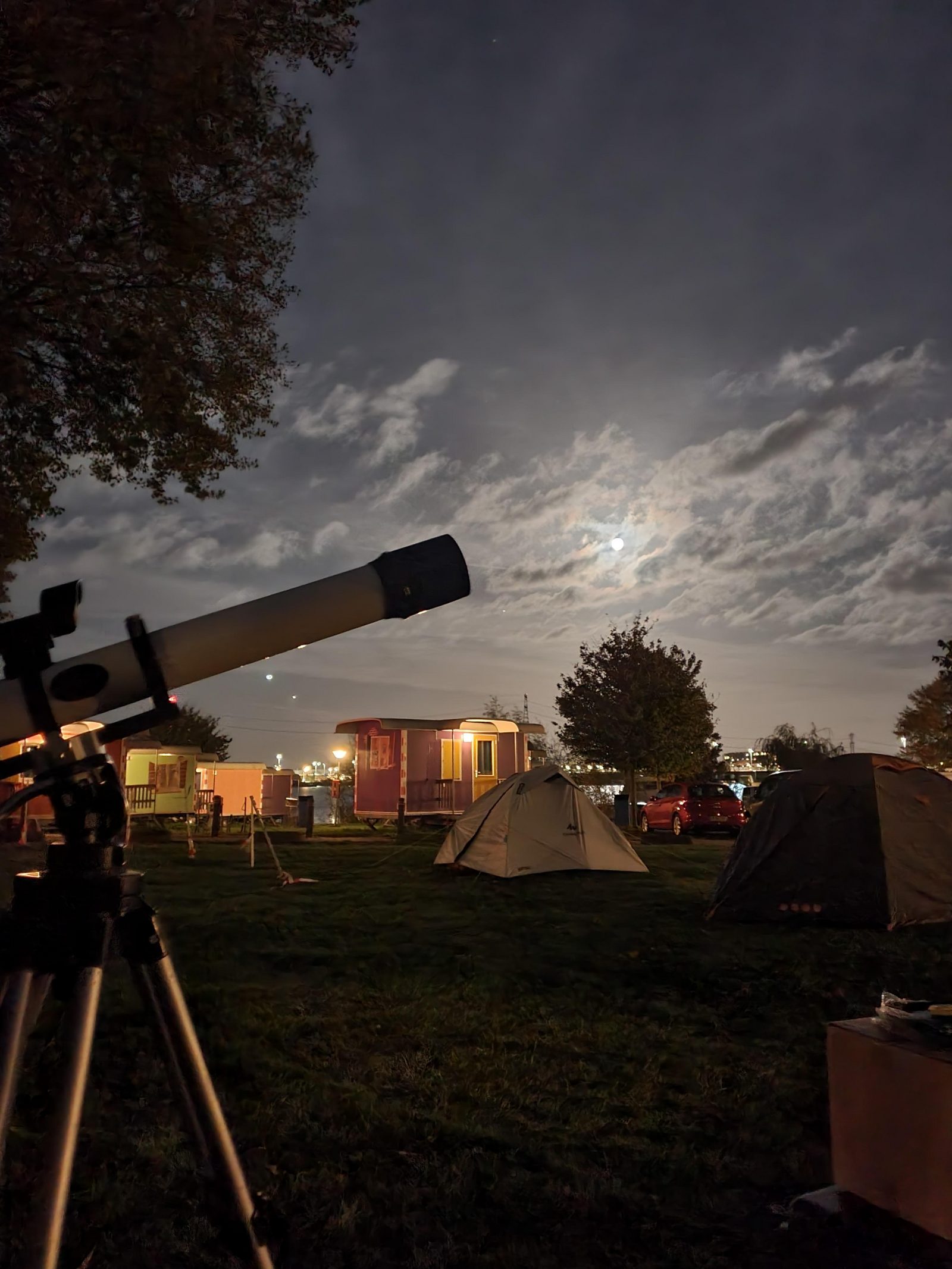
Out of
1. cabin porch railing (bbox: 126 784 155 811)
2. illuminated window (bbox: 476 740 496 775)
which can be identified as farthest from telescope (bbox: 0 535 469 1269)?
illuminated window (bbox: 476 740 496 775)

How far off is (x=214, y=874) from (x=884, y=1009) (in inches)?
474

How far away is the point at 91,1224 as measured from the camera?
10.1ft

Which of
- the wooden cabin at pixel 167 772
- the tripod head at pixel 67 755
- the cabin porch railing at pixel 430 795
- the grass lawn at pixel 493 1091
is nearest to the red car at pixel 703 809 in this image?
the cabin porch railing at pixel 430 795

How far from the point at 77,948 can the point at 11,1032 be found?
0.21 meters

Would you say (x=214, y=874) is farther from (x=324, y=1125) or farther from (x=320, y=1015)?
(x=324, y=1125)

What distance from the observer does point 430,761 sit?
25797mm

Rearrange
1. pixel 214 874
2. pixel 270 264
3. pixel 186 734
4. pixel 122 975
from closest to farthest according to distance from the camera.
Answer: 1. pixel 122 975
2. pixel 270 264
3. pixel 214 874
4. pixel 186 734

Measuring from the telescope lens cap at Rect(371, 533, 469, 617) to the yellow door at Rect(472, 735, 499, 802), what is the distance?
956 inches

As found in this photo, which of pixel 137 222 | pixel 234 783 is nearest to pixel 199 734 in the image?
pixel 234 783

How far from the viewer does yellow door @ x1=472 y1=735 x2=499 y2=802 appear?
26266 millimetres

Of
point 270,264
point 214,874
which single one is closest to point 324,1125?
point 214,874

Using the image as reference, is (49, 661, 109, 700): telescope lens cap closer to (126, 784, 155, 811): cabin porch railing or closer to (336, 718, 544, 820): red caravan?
(126, 784, 155, 811): cabin porch railing

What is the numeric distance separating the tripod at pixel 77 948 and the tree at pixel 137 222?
775 cm

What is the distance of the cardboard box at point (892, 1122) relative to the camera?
2.67 metres
